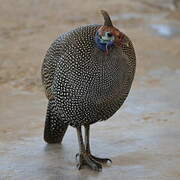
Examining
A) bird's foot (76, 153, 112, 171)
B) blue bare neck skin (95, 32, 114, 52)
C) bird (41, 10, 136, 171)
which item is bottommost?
bird's foot (76, 153, 112, 171)

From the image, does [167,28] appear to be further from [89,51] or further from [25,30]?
[89,51]

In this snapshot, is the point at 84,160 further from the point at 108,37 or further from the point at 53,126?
the point at 108,37

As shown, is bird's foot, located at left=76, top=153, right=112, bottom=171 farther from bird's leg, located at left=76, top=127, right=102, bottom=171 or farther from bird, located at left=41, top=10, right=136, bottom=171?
bird, located at left=41, top=10, right=136, bottom=171

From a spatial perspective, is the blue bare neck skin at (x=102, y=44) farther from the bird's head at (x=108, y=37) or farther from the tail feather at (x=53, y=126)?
the tail feather at (x=53, y=126)

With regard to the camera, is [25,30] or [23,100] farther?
[25,30]

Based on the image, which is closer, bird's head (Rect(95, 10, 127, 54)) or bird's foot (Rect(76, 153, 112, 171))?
bird's head (Rect(95, 10, 127, 54))

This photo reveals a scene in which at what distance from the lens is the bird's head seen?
3.81 meters

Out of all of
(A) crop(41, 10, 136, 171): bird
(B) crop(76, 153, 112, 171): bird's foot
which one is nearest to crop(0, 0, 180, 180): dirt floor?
(B) crop(76, 153, 112, 171): bird's foot

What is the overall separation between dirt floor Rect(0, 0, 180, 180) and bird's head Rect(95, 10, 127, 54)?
2.97 ft

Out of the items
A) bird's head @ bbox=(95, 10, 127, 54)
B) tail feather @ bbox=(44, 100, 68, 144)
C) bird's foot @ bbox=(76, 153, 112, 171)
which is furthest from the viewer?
tail feather @ bbox=(44, 100, 68, 144)

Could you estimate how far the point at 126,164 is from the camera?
13.8 ft

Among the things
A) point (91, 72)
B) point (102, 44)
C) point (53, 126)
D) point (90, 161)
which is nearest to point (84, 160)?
point (90, 161)

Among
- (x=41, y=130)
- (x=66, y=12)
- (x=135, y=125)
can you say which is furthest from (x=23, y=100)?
(x=66, y=12)

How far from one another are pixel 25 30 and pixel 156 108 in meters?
4.40
